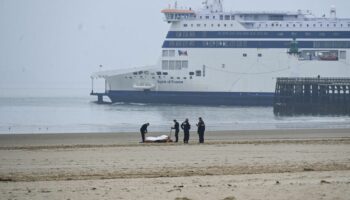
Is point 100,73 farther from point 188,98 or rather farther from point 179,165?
point 179,165

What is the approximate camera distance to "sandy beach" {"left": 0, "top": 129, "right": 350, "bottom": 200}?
10.4 m

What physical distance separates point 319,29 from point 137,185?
47.4m

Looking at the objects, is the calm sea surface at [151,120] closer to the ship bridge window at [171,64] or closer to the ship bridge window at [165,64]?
the ship bridge window at [165,64]

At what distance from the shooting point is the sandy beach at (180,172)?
1042cm

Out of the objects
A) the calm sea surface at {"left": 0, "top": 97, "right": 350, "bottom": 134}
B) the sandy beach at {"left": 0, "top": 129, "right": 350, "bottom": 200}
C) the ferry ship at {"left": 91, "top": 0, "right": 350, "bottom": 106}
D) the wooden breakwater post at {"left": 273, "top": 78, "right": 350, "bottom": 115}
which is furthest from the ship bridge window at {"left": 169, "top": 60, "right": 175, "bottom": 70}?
the sandy beach at {"left": 0, "top": 129, "right": 350, "bottom": 200}

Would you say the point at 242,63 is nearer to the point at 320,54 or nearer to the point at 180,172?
the point at 320,54

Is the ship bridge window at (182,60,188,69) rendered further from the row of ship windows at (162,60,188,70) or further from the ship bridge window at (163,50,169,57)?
the ship bridge window at (163,50,169,57)

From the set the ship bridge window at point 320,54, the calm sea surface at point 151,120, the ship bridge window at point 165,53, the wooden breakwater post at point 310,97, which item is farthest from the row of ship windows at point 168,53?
the ship bridge window at point 320,54

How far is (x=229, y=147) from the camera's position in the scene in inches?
747

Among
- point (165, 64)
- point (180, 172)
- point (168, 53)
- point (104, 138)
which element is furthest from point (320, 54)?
point (180, 172)

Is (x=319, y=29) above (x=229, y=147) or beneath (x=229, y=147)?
above

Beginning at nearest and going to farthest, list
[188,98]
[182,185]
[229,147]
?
[182,185], [229,147], [188,98]

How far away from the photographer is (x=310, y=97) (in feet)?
166

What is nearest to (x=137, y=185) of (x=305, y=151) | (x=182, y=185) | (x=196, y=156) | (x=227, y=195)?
(x=182, y=185)
